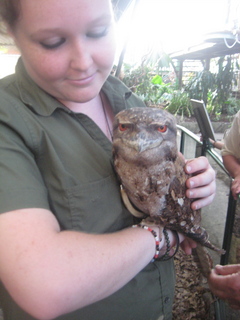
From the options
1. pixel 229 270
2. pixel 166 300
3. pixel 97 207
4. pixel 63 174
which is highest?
pixel 63 174

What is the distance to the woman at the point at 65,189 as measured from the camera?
2.05 feet

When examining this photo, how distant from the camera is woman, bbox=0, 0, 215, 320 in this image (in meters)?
0.62

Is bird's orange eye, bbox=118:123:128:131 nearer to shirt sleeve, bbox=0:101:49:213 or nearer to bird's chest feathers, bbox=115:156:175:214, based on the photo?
bird's chest feathers, bbox=115:156:175:214

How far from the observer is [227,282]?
147cm

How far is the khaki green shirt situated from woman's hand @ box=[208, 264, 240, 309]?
0.56m

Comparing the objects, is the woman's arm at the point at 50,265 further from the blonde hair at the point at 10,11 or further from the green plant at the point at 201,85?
the green plant at the point at 201,85

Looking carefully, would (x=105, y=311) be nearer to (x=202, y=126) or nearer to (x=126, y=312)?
(x=126, y=312)

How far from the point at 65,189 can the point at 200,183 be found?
2.00ft

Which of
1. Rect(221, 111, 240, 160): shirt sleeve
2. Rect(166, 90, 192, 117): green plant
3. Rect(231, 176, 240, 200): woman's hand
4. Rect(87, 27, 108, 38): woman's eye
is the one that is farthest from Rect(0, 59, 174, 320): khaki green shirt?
Rect(166, 90, 192, 117): green plant

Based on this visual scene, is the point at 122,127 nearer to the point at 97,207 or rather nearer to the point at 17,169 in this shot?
the point at 97,207

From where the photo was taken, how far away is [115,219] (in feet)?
3.25

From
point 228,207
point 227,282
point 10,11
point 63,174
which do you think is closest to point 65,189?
point 63,174

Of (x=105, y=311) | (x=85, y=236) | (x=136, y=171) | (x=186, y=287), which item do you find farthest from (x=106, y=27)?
(x=186, y=287)

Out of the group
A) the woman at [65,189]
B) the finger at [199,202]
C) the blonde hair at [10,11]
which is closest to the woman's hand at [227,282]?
the woman at [65,189]
